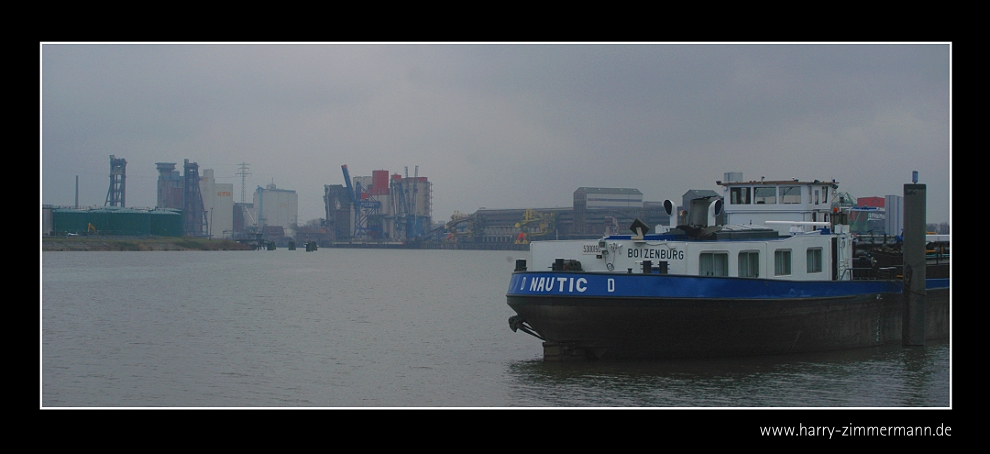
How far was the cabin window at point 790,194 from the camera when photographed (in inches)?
1059

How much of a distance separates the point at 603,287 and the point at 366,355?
28.7 feet

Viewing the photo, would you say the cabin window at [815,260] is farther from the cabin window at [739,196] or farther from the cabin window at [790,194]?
the cabin window at [739,196]

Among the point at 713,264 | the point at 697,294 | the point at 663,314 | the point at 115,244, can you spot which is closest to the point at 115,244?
the point at 115,244

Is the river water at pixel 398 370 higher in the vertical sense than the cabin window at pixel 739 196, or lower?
lower

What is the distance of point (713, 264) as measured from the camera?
70.6 feet

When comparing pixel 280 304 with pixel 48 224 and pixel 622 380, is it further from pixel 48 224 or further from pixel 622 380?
pixel 48 224

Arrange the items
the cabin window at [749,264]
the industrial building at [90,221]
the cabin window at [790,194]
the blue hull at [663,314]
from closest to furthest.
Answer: the blue hull at [663,314]
the cabin window at [749,264]
the cabin window at [790,194]
the industrial building at [90,221]

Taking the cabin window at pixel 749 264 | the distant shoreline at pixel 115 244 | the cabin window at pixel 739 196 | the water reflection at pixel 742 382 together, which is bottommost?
the distant shoreline at pixel 115 244

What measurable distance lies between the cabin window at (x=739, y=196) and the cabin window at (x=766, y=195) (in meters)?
0.23

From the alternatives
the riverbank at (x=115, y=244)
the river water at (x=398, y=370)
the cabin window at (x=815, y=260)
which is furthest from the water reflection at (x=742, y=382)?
the riverbank at (x=115, y=244)

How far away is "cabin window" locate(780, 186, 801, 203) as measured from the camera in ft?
88.3

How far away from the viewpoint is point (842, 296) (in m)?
23.5

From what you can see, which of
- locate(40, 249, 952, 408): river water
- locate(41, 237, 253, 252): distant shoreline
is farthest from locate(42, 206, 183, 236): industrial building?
locate(40, 249, 952, 408): river water

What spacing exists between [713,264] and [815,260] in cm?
404
